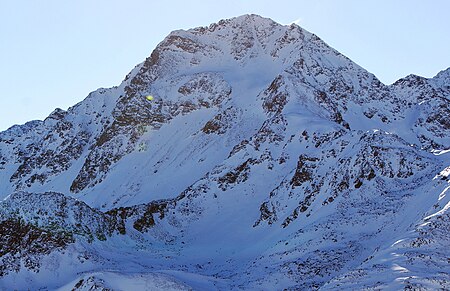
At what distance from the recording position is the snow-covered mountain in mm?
33594

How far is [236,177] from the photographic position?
6450 centimetres

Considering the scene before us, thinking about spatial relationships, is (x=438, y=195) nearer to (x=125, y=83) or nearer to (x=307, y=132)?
(x=307, y=132)

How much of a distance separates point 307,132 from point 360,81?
40.4m

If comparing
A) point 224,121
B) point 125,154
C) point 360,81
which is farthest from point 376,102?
point 125,154

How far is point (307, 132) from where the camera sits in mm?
65562

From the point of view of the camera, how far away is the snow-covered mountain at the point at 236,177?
3359 cm

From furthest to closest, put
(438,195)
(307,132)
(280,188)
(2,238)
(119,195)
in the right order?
(119,195), (307,132), (280,188), (2,238), (438,195)

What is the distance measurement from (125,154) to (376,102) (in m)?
45.1

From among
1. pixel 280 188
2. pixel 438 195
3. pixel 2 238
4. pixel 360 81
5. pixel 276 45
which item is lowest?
pixel 438 195

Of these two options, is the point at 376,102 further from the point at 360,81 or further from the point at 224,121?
the point at 224,121

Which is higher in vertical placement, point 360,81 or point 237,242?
point 360,81

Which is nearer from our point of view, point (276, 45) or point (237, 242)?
point (237, 242)

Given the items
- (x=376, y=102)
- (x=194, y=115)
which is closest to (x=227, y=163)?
(x=194, y=115)

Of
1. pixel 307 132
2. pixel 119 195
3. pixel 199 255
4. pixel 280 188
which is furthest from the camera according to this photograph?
pixel 119 195
